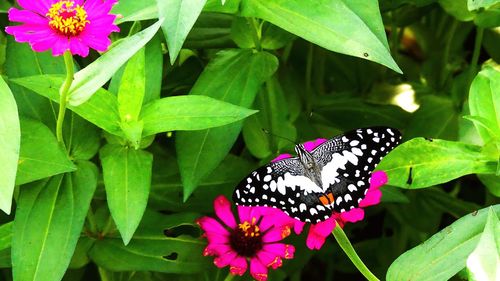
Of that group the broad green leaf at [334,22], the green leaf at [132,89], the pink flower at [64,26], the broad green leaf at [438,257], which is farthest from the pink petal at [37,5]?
the broad green leaf at [438,257]

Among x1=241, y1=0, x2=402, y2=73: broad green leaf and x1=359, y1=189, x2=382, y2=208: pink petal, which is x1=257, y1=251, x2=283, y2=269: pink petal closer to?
x1=359, y1=189, x2=382, y2=208: pink petal

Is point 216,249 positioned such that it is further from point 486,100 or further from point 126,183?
point 486,100

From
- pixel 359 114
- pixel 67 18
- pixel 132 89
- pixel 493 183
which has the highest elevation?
pixel 67 18

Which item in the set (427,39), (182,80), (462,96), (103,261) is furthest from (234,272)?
(427,39)

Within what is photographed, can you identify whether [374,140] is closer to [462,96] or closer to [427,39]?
[462,96]

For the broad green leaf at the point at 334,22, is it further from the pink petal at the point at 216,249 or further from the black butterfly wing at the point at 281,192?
the pink petal at the point at 216,249

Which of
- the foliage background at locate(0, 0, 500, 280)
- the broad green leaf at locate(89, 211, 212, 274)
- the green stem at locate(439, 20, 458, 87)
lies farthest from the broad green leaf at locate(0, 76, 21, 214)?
the green stem at locate(439, 20, 458, 87)

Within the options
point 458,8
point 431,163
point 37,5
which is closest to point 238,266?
point 431,163
